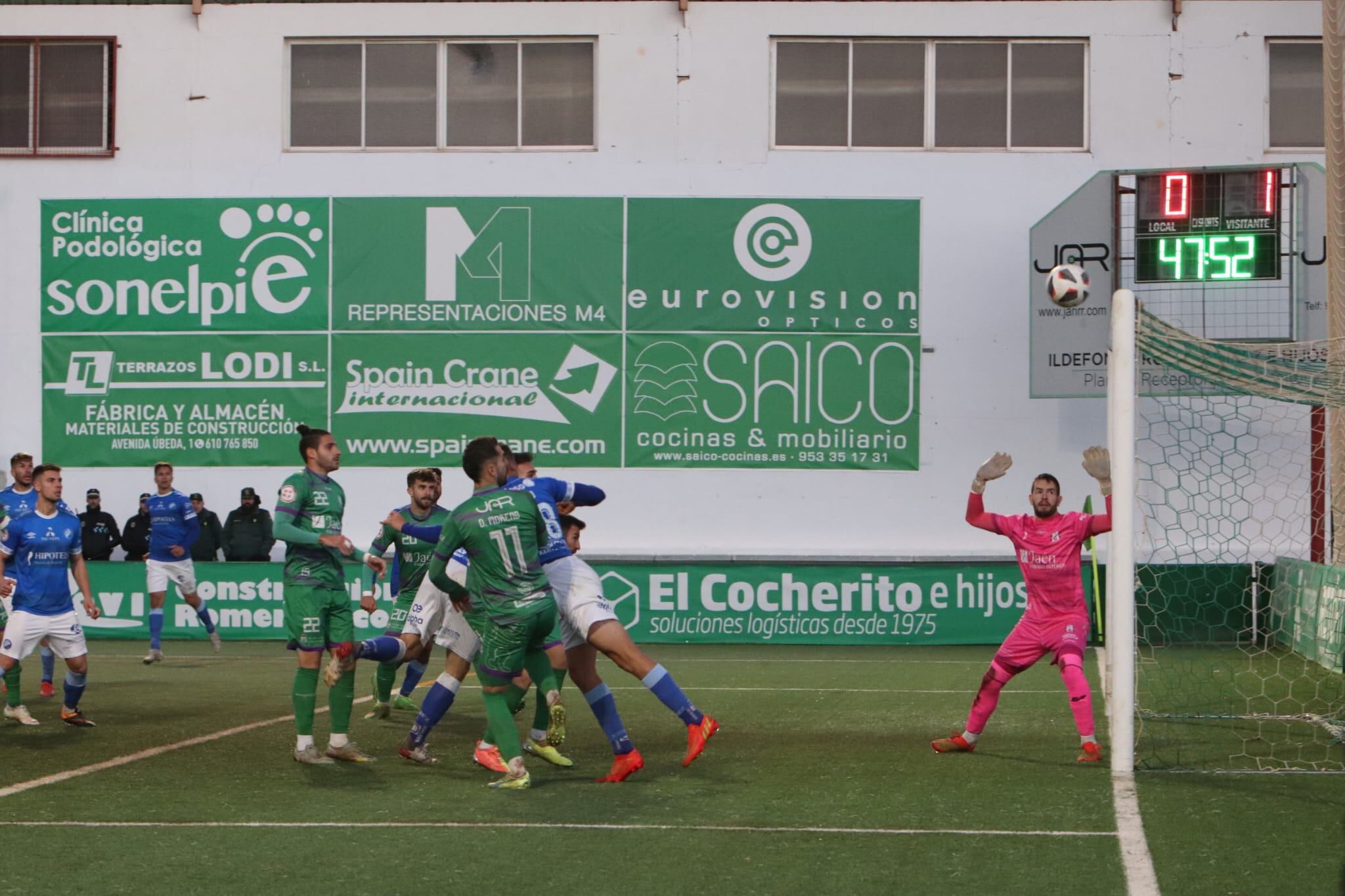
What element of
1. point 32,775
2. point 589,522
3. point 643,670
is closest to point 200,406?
point 589,522

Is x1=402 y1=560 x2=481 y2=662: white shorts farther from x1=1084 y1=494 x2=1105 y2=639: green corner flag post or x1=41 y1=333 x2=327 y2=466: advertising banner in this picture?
x1=41 y1=333 x2=327 y2=466: advertising banner

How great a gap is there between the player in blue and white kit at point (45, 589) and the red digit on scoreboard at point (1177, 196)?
459 inches

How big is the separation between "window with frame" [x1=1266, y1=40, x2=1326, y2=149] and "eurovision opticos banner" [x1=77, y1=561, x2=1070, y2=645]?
22.2 feet

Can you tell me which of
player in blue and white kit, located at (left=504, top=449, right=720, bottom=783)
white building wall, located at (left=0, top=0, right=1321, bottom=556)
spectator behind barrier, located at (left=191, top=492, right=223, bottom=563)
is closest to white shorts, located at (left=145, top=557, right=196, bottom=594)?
spectator behind barrier, located at (left=191, top=492, right=223, bottom=563)

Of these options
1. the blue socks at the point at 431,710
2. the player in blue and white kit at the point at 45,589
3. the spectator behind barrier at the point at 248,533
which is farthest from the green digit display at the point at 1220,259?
the spectator behind barrier at the point at 248,533

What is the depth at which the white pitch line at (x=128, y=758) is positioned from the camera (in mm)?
8367

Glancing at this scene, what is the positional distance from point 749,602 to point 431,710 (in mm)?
11288

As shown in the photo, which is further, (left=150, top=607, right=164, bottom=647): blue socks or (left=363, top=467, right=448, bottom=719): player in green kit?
(left=150, top=607, right=164, bottom=647): blue socks

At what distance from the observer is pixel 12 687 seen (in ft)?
37.6

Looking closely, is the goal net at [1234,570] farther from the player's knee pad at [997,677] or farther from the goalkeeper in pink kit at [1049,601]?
the player's knee pad at [997,677]

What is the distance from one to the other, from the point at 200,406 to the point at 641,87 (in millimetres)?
7587

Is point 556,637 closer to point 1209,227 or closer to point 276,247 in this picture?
point 1209,227

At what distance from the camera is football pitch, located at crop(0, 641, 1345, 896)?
6.13 metres

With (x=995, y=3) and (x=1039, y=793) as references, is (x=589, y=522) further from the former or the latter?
(x=1039, y=793)
